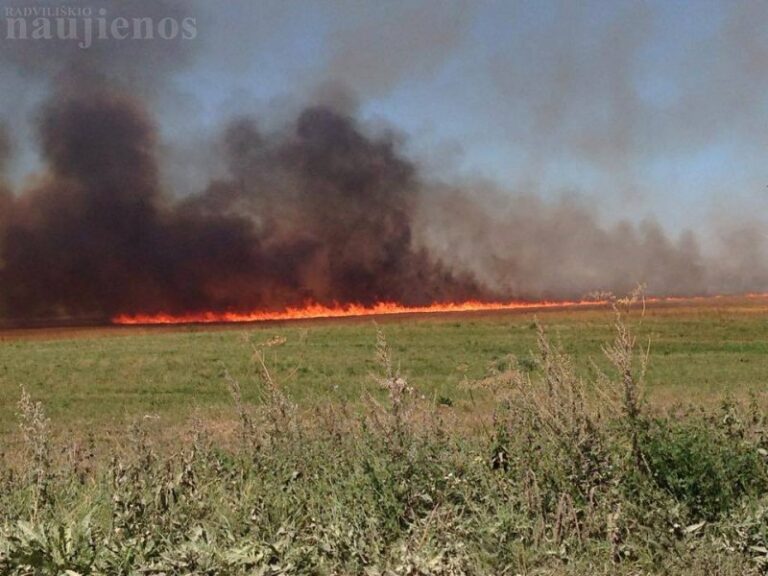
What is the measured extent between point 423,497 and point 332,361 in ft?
79.9

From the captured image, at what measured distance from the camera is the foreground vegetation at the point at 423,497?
4.91 m

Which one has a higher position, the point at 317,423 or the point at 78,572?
the point at 317,423

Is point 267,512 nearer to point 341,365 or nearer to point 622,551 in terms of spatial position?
point 622,551

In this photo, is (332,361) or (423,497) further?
(332,361)

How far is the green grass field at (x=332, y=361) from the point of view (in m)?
20.2

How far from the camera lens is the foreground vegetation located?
4914mm

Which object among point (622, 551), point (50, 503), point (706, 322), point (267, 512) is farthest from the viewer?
point (706, 322)

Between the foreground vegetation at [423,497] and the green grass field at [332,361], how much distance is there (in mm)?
5005

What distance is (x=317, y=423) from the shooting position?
24.1 feet

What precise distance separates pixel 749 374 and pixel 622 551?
2184 cm

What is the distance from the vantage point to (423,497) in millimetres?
5590

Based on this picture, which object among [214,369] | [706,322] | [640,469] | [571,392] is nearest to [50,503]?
[571,392]

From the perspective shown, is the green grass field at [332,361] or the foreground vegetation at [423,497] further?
the green grass field at [332,361]

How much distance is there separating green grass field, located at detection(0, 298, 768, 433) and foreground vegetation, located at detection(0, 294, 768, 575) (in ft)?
16.4
